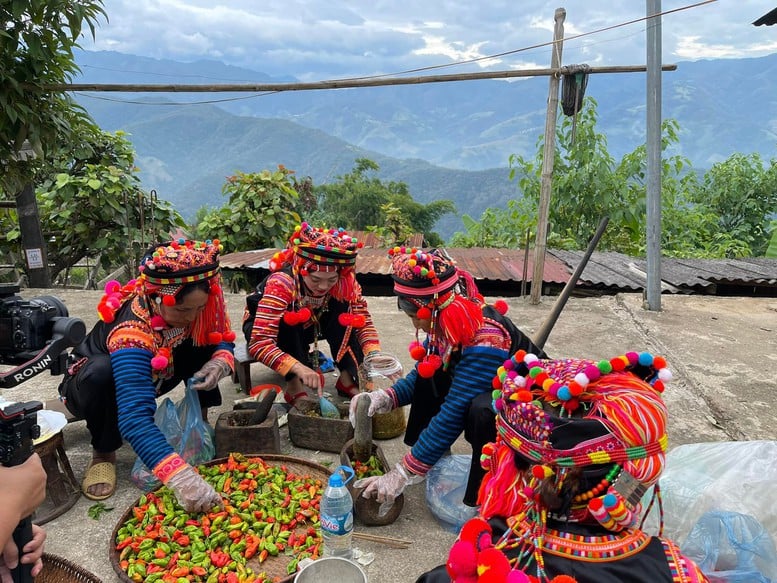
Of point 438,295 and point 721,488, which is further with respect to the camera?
point 438,295

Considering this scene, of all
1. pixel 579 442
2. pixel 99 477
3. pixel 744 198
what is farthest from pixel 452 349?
pixel 744 198

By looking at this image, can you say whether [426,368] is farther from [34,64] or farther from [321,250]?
[34,64]

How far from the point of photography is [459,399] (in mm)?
2428

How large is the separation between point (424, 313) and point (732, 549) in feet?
4.57

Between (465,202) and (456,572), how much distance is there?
129992 mm

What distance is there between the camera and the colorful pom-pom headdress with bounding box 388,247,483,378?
2.41 meters

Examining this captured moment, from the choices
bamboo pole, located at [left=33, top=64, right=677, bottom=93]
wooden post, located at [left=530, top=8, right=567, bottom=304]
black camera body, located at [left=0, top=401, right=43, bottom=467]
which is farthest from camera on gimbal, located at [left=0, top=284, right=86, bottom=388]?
wooden post, located at [left=530, top=8, right=567, bottom=304]

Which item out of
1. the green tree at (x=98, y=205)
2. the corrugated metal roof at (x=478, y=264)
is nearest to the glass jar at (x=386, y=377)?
the corrugated metal roof at (x=478, y=264)

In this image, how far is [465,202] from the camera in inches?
5059

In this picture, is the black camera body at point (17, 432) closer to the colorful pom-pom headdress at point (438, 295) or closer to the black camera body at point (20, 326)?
the black camera body at point (20, 326)

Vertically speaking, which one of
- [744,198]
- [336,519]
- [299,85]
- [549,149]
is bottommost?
[336,519]

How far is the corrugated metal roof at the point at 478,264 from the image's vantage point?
746 cm

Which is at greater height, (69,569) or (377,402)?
(377,402)

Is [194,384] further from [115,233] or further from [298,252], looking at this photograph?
[115,233]
